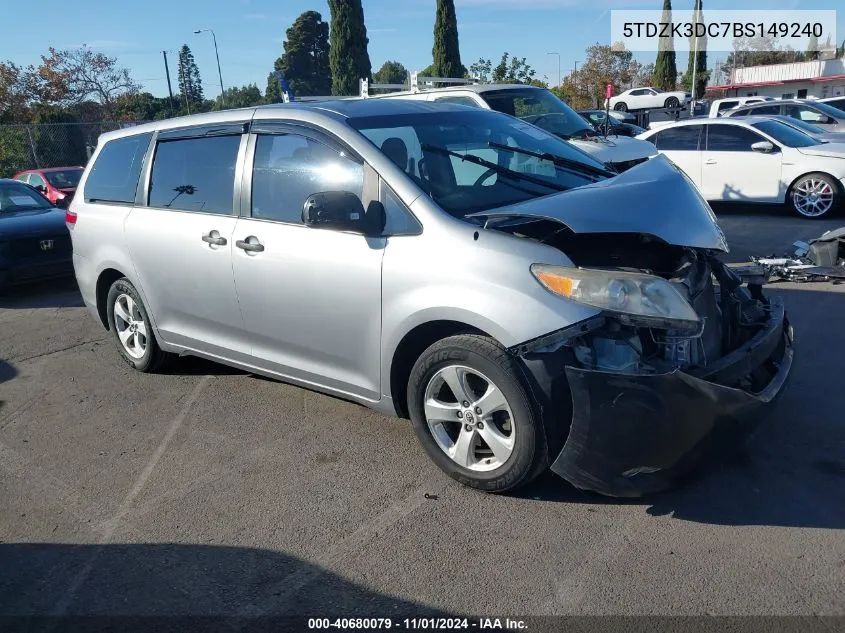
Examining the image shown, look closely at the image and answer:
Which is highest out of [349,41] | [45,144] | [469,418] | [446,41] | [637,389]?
[349,41]

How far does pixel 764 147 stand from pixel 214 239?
8985 millimetres

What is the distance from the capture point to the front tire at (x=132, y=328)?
5.43m

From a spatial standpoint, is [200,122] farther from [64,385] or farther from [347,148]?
[64,385]

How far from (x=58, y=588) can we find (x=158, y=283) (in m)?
2.45

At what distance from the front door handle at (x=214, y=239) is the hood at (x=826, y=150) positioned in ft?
29.6

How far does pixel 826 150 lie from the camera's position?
10.1m

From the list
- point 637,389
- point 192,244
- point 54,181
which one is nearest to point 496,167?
point 637,389

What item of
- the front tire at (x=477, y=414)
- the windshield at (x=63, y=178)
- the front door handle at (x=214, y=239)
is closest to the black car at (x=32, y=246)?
the front door handle at (x=214, y=239)

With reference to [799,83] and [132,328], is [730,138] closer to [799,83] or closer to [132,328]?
[132,328]

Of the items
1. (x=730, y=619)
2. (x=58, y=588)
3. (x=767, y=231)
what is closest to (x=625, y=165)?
(x=767, y=231)

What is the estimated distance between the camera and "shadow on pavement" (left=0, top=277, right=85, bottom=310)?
8523 mm

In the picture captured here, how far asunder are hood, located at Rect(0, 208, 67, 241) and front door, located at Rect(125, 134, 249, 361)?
4484 mm

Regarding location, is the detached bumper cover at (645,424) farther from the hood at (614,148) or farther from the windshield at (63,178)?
the windshield at (63,178)

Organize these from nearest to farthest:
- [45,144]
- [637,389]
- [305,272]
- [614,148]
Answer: [637,389] < [305,272] < [614,148] < [45,144]
